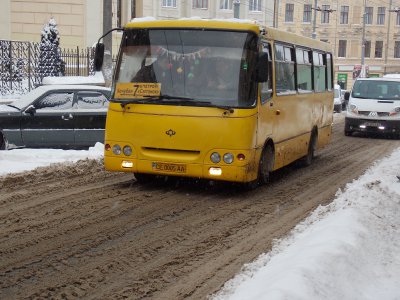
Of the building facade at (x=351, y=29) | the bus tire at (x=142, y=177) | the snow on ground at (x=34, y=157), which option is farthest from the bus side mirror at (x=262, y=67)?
the building facade at (x=351, y=29)

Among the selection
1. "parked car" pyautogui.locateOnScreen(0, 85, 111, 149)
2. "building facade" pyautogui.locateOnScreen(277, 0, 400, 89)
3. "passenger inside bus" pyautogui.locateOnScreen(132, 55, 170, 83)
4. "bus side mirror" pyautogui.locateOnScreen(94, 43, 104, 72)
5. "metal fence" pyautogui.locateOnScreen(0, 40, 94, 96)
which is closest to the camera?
"passenger inside bus" pyautogui.locateOnScreen(132, 55, 170, 83)

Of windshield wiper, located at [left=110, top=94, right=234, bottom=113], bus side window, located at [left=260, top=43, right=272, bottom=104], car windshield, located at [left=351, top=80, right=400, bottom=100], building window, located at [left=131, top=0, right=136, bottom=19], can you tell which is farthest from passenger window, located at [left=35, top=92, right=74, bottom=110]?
building window, located at [left=131, top=0, right=136, bottom=19]

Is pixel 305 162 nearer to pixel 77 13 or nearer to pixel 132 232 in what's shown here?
pixel 132 232

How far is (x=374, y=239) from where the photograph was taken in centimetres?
689

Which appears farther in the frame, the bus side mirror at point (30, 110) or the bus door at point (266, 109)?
the bus side mirror at point (30, 110)

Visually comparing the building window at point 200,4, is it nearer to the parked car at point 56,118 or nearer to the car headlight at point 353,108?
the car headlight at point 353,108

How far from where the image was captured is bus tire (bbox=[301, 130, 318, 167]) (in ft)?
46.1

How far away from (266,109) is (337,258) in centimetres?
455

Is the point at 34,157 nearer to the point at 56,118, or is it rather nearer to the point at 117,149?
the point at 56,118

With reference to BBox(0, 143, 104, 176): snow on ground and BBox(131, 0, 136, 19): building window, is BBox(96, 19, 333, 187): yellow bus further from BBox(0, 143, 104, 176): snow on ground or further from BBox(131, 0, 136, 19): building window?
BBox(131, 0, 136, 19): building window

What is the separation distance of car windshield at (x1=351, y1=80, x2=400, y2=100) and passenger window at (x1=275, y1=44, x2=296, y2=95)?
12489 millimetres

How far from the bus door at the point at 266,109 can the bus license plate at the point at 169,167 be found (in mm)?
1290

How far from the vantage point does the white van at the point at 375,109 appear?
23.1 m

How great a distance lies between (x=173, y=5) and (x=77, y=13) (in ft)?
73.4
